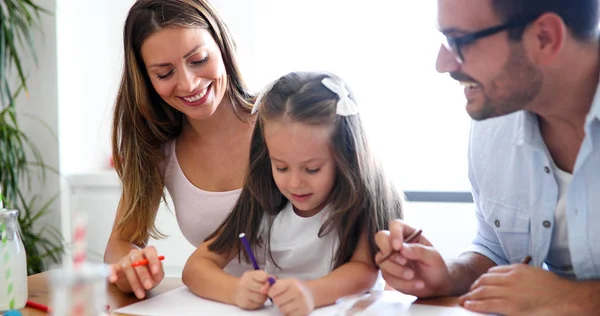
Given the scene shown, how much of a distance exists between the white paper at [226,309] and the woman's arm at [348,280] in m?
0.02

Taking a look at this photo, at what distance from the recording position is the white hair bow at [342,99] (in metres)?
1.38

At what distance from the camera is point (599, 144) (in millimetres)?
1202

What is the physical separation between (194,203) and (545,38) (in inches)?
35.8

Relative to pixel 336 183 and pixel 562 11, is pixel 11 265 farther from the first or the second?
pixel 562 11

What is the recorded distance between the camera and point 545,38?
1.17 m

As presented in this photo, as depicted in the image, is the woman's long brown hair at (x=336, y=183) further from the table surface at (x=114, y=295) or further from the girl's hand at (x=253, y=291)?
the girl's hand at (x=253, y=291)

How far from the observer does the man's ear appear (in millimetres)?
1153

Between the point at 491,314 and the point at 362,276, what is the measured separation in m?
0.28

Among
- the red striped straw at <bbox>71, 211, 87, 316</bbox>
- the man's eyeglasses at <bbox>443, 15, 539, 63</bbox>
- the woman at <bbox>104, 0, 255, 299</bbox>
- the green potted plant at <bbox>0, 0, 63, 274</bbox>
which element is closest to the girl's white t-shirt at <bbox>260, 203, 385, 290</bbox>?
the woman at <bbox>104, 0, 255, 299</bbox>

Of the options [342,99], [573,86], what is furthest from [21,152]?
[573,86]

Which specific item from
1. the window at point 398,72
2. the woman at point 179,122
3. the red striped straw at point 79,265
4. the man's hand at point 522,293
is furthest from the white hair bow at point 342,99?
the window at point 398,72

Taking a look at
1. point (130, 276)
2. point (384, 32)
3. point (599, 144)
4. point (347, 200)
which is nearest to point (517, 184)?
point (599, 144)

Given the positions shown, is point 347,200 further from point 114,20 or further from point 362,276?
point 114,20

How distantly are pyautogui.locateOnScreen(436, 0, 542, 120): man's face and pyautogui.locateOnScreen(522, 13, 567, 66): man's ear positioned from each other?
0.05 ft
